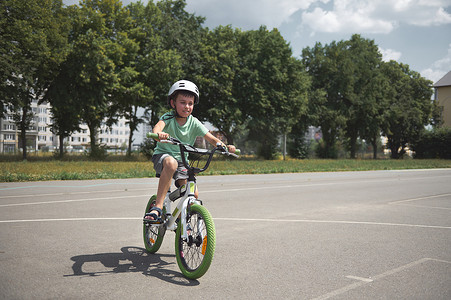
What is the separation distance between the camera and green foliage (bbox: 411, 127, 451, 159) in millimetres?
54400

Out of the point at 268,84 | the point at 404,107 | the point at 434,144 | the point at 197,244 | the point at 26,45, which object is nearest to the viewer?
the point at 197,244

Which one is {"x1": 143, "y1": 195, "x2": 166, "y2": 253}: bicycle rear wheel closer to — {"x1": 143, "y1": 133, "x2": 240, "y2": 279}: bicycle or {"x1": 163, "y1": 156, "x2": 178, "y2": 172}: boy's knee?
{"x1": 143, "y1": 133, "x2": 240, "y2": 279}: bicycle

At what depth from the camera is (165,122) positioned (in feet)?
14.3

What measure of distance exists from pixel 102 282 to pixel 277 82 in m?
36.6

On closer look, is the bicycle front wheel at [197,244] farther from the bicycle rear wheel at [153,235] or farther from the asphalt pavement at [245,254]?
the bicycle rear wheel at [153,235]

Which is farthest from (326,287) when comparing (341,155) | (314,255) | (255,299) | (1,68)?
(341,155)

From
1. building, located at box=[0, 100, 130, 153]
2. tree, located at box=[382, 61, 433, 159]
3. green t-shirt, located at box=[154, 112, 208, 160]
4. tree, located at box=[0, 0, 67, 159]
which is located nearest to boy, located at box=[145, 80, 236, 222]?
green t-shirt, located at box=[154, 112, 208, 160]

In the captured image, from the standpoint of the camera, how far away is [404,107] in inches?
2201

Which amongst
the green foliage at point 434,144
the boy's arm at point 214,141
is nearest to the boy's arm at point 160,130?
the boy's arm at point 214,141

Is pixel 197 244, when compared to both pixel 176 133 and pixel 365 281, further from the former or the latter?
pixel 365 281

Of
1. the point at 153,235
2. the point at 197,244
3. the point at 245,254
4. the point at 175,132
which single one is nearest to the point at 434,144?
the point at 245,254

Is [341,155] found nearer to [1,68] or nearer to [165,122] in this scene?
[1,68]

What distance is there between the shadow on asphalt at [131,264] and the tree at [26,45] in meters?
23.7

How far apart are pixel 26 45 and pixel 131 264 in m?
25.9
